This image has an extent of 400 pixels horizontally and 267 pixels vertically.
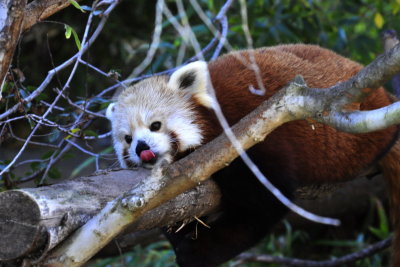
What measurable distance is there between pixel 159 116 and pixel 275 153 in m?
0.68

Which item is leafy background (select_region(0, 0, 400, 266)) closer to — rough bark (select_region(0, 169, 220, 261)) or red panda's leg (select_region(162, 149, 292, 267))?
red panda's leg (select_region(162, 149, 292, 267))

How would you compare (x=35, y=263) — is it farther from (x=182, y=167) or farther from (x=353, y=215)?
(x=353, y=215)

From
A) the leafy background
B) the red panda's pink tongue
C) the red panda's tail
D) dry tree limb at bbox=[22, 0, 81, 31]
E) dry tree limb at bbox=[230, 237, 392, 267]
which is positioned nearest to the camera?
dry tree limb at bbox=[22, 0, 81, 31]

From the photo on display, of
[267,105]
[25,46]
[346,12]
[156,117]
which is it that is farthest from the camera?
[25,46]

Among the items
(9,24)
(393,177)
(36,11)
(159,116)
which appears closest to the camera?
(9,24)

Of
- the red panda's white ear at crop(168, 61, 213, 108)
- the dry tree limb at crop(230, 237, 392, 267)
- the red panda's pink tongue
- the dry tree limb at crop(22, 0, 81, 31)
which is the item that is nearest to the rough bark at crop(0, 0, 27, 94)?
the dry tree limb at crop(22, 0, 81, 31)

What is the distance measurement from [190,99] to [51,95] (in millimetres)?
3646

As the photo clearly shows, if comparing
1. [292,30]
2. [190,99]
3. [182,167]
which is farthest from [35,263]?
[292,30]

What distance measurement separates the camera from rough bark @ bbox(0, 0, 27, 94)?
2.08 metres

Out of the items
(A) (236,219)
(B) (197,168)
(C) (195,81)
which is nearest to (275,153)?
(A) (236,219)

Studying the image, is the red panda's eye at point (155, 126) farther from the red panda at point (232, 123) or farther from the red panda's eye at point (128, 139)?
the red panda's eye at point (128, 139)

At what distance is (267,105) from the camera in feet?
7.46

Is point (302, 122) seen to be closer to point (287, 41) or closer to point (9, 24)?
point (9, 24)

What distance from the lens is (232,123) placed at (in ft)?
10.7
